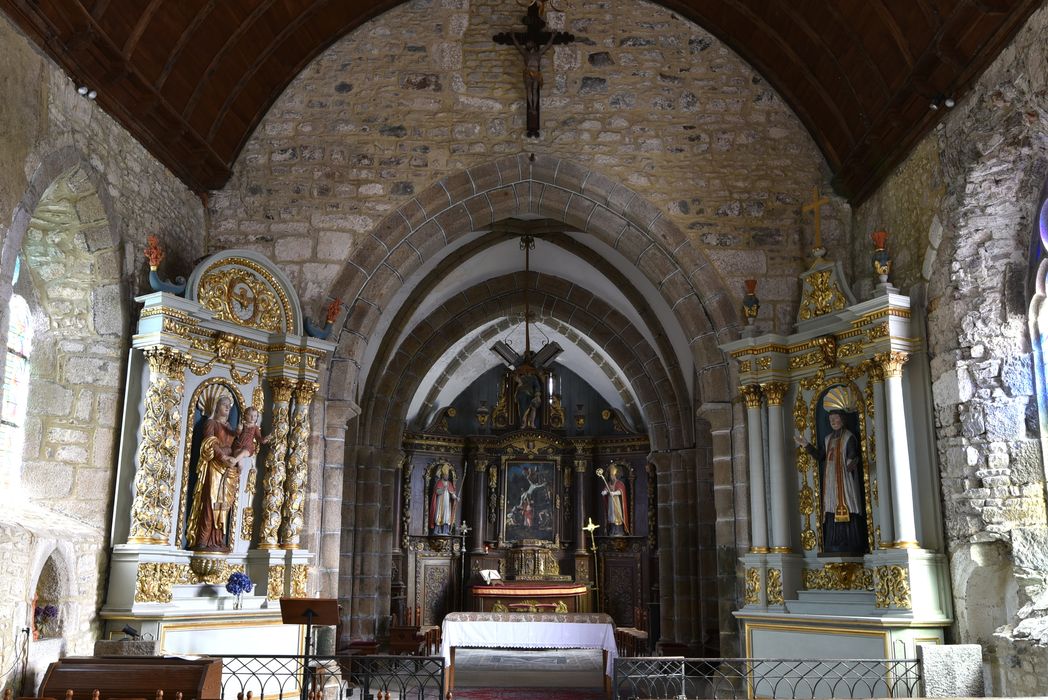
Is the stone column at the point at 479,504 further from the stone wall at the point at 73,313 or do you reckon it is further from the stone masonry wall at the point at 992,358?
the stone masonry wall at the point at 992,358

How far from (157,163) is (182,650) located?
4305mm

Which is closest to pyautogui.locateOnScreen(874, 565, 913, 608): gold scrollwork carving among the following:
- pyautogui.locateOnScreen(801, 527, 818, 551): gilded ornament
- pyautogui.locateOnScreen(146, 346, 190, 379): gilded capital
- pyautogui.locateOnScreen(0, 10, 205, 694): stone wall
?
pyautogui.locateOnScreen(801, 527, 818, 551): gilded ornament

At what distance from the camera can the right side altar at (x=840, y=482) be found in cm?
759

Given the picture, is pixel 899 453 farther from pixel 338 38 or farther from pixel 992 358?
pixel 338 38

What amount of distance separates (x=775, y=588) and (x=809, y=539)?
1.76 feet

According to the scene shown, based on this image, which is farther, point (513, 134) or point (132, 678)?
point (513, 134)

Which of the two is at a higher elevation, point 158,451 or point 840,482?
point 158,451

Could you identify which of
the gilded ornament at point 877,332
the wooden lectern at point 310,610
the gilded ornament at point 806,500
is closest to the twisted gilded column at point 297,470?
the wooden lectern at point 310,610

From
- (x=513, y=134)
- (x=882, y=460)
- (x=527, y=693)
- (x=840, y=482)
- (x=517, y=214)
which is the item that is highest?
(x=513, y=134)

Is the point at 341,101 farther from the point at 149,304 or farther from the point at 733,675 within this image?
the point at 733,675

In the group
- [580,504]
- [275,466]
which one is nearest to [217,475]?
[275,466]

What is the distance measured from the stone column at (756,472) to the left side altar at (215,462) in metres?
4.10

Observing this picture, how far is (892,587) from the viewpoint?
298 inches

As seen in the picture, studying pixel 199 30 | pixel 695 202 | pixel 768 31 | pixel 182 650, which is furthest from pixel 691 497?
pixel 199 30
